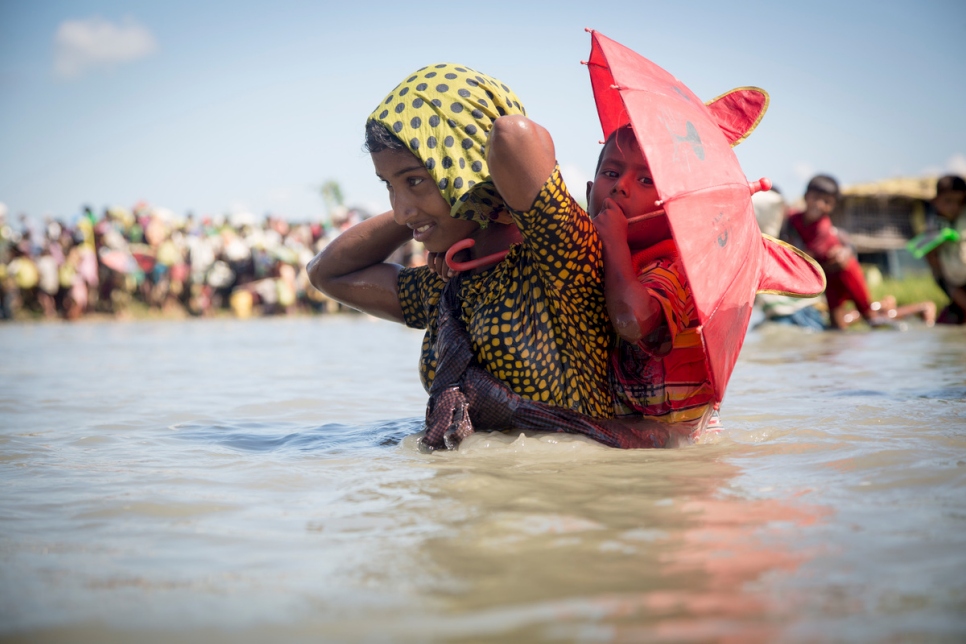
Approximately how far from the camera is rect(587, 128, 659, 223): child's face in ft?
8.58

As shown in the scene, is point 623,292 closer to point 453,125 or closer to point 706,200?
point 706,200

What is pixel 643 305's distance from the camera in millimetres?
2412

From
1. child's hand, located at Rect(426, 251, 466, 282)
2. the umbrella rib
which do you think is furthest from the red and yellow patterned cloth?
child's hand, located at Rect(426, 251, 466, 282)

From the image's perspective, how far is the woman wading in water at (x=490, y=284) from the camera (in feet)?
8.18

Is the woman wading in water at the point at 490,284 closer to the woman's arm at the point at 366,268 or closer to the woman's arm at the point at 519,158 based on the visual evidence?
the woman's arm at the point at 519,158

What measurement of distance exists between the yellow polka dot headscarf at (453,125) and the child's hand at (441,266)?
0.20m

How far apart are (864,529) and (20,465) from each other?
2622mm

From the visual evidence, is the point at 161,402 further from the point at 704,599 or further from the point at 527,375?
the point at 704,599

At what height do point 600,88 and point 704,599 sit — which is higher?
point 600,88

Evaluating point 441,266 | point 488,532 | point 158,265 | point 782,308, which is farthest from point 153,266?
point 488,532

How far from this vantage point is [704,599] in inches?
55.6

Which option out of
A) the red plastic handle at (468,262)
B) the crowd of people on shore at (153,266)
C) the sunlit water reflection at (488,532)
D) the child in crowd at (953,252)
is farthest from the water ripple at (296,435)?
the crowd of people on shore at (153,266)

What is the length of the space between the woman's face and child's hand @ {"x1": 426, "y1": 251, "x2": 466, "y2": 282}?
0.18 feet

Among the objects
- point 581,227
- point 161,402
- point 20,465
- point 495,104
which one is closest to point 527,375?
point 581,227
